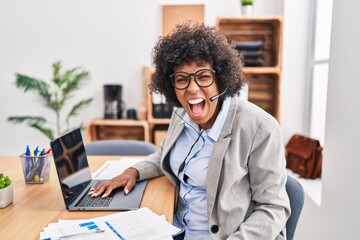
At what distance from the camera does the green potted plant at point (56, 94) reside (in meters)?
3.00

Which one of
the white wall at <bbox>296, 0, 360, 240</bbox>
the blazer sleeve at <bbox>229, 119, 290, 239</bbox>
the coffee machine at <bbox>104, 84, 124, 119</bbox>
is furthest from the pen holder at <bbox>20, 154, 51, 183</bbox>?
the coffee machine at <bbox>104, 84, 124, 119</bbox>

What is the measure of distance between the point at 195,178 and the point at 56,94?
7.85 feet

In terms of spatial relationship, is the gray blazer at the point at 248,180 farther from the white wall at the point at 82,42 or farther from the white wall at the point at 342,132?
the white wall at the point at 82,42

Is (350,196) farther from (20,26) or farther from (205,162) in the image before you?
(20,26)

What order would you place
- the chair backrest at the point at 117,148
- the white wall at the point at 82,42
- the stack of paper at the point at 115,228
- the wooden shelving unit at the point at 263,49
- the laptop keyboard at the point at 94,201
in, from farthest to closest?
the white wall at the point at 82,42 → the wooden shelving unit at the point at 263,49 → the chair backrest at the point at 117,148 → the laptop keyboard at the point at 94,201 → the stack of paper at the point at 115,228

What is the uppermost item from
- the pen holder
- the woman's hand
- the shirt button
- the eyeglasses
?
the eyeglasses

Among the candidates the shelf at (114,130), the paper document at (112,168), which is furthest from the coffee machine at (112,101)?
the paper document at (112,168)

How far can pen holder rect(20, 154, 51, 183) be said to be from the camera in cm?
137

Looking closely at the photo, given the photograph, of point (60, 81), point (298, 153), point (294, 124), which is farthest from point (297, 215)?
point (60, 81)

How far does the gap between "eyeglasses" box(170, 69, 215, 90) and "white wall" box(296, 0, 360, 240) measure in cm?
71

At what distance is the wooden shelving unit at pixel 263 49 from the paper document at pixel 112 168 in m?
1.45

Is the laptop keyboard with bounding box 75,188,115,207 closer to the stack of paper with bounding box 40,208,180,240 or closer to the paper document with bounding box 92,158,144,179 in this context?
the stack of paper with bounding box 40,208,180,240

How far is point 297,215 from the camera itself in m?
1.11

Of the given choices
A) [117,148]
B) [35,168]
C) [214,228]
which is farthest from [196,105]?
[117,148]
